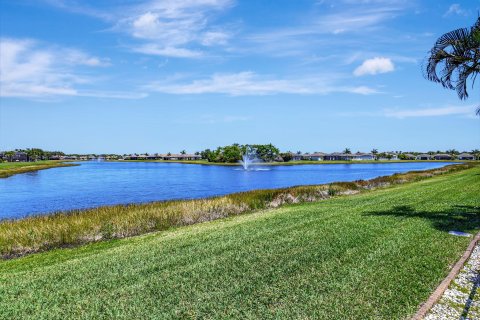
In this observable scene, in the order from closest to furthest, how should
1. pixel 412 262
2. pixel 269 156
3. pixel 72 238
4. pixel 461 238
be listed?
pixel 412 262
pixel 461 238
pixel 72 238
pixel 269 156

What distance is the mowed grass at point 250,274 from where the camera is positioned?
647 cm

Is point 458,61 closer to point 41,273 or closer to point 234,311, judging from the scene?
point 234,311

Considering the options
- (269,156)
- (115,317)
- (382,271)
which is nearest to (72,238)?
(115,317)

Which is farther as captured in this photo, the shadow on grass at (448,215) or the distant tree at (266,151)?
the distant tree at (266,151)

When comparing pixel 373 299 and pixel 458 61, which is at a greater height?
pixel 458 61

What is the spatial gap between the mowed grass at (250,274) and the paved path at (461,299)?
309 mm

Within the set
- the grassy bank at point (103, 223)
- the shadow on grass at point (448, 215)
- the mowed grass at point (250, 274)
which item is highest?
the shadow on grass at point (448, 215)

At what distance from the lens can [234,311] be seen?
20.7ft

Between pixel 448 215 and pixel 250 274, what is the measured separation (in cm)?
980

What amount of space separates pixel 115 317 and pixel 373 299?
14.6 feet

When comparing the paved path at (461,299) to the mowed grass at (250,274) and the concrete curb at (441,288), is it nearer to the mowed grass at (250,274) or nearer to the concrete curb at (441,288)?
the concrete curb at (441,288)

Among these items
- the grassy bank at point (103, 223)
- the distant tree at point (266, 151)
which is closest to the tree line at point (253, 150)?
the distant tree at point (266, 151)

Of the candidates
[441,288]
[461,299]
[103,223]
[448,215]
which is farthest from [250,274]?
[103,223]

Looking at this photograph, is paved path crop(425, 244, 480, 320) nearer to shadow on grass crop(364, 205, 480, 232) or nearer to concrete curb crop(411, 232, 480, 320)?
concrete curb crop(411, 232, 480, 320)
